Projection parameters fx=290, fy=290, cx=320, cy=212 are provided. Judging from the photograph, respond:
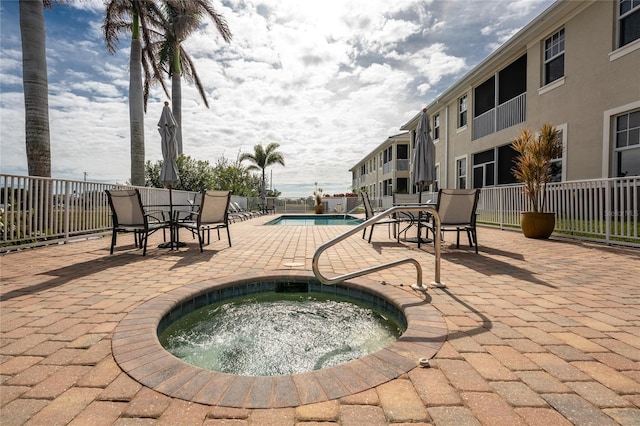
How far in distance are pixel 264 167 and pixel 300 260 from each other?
24.9 m

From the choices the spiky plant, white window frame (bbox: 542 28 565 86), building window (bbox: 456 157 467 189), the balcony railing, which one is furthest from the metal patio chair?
building window (bbox: 456 157 467 189)

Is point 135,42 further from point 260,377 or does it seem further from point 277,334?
point 260,377

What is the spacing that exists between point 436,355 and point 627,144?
8.04 m

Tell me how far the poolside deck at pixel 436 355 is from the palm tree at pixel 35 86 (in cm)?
442

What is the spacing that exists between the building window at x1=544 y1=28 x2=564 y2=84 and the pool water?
31.6ft

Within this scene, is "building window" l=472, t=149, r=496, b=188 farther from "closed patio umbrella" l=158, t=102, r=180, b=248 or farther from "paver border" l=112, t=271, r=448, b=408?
"paver border" l=112, t=271, r=448, b=408

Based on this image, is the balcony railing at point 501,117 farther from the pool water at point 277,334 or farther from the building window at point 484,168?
the pool water at point 277,334

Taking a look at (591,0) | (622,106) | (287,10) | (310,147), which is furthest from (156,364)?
(310,147)

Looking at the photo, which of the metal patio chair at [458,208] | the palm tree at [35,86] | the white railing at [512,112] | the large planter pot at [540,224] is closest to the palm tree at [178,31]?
the palm tree at [35,86]

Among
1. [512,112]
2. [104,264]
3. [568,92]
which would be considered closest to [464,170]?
[512,112]

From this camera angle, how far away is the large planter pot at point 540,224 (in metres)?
6.18

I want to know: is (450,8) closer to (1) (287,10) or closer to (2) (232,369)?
(1) (287,10)

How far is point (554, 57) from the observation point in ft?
26.7

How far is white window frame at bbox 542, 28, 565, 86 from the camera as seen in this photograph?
26.1ft
